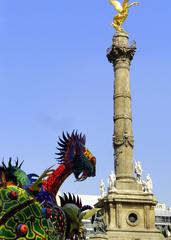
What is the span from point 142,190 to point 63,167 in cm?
2575

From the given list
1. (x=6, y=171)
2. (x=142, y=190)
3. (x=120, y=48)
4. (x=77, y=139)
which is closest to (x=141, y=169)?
(x=142, y=190)

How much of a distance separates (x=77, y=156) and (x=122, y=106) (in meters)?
26.9

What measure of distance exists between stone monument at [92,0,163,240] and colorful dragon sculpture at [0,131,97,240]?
865 inches

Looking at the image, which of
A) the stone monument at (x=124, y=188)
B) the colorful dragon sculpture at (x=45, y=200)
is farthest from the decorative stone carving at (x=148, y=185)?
the colorful dragon sculpture at (x=45, y=200)

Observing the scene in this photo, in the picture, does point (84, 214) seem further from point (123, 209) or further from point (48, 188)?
point (123, 209)

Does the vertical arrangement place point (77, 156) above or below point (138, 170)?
below

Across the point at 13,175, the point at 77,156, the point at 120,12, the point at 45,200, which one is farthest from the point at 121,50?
the point at 13,175

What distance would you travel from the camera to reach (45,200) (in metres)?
10.3

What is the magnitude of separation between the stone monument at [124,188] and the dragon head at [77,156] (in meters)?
21.8

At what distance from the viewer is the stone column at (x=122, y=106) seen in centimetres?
3719

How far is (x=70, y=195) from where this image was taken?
11.4 m

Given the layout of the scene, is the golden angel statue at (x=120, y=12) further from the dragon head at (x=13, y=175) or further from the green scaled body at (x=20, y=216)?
the green scaled body at (x=20, y=216)

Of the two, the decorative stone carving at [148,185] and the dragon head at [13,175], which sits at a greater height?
the decorative stone carving at [148,185]

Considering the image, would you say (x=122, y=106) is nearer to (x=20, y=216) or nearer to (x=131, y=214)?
(x=131, y=214)
